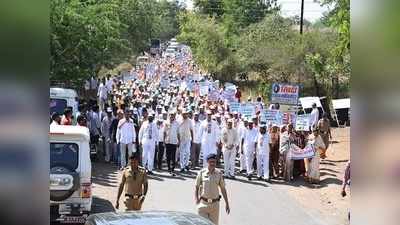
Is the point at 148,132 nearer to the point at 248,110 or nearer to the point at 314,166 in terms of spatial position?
the point at 248,110

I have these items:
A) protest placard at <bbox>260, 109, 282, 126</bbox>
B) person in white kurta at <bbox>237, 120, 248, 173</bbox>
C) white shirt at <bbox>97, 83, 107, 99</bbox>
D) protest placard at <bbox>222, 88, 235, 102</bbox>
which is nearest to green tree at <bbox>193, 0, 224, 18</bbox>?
protest placard at <bbox>222, 88, 235, 102</bbox>

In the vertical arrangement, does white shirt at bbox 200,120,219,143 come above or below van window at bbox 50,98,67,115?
below

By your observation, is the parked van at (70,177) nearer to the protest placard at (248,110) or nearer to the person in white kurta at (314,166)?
the person in white kurta at (314,166)

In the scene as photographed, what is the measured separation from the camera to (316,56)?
25156 mm

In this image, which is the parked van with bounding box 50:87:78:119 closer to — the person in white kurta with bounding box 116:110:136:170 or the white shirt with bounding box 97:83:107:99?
the person in white kurta with bounding box 116:110:136:170

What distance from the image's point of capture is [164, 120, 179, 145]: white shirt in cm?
1367

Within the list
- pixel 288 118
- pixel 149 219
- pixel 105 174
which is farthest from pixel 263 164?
pixel 149 219

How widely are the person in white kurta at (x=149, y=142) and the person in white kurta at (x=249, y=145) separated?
→ 195cm

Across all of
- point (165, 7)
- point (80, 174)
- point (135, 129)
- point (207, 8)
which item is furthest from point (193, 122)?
point (165, 7)

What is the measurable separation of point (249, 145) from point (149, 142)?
213cm

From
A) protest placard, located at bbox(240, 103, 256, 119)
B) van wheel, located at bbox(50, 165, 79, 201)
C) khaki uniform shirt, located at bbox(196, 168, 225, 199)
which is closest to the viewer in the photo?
khaki uniform shirt, located at bbox(196, 168, 225, 199)

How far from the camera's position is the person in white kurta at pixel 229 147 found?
1338cm

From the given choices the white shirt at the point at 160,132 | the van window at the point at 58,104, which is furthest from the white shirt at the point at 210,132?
the van window at the point at 58,104
